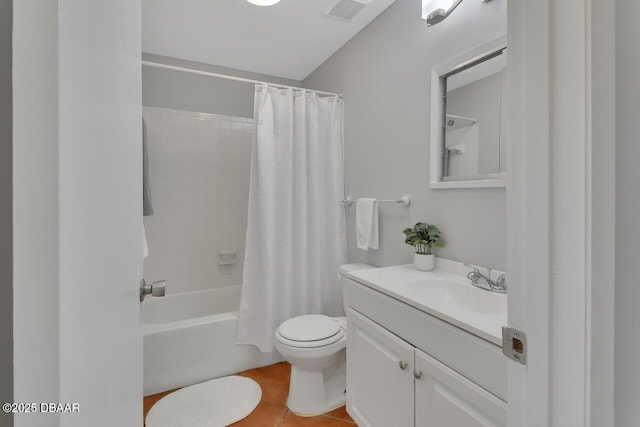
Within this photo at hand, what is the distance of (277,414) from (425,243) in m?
1.27

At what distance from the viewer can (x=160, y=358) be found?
1.86 metres

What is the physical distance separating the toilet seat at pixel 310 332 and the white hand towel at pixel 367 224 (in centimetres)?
55

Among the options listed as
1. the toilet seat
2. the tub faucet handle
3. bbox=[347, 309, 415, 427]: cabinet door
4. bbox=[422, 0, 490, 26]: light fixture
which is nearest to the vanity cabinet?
bbox=[347, 309, 415, 427]: cabinet door

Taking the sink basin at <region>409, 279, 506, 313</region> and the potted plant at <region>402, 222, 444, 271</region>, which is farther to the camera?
the potted plant at <region>402, 222, 444, 271</region>

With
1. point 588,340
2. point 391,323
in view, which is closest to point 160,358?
point 391,323

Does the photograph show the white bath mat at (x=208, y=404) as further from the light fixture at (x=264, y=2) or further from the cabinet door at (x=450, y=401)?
the light fixture at (x=264, y=2)

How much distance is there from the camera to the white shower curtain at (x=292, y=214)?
2082 millimetres

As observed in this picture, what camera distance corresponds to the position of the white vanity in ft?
2.91

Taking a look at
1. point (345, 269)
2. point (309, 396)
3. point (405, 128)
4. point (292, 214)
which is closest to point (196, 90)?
point (292, 214)

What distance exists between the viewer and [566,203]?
47 cm
